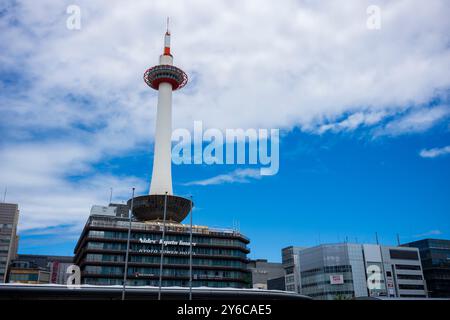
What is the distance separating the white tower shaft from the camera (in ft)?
480

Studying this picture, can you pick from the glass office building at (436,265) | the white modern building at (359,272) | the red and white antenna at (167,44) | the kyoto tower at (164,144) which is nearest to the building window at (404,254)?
the white modern building at (359,272)

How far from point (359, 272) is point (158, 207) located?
221 ft

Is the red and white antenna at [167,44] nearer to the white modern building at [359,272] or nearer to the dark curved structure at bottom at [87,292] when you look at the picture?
the white modern building at [359,272]

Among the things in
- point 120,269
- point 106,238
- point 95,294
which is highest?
point 106,238

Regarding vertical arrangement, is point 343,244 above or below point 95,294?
above

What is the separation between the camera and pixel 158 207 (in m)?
136

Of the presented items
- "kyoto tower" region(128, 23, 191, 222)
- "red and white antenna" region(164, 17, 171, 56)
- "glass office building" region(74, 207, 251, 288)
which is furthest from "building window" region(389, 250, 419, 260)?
"red and white antenna" region(164, 17, 171, 56)

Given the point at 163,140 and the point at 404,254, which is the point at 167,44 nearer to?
the point at 163,140

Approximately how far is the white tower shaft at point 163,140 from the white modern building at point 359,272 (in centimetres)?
5469

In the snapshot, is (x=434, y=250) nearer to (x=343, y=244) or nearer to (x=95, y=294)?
(x=343, y=244)

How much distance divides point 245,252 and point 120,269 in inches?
1470
